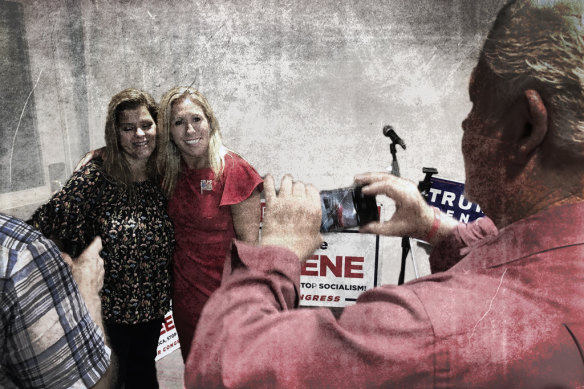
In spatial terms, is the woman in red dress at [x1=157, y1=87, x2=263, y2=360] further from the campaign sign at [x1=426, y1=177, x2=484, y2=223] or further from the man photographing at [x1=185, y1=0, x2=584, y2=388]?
the man photographing at [x1=185, y1=0, x2=584, y2=388]

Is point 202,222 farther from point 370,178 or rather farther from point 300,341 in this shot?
point 300,341

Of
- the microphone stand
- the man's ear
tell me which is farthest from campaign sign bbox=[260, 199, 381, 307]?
the man's ear

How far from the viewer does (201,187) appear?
1.02 meters

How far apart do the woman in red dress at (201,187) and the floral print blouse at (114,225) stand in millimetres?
43

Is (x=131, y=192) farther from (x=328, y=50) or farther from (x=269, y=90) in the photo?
(x=328, y=50)

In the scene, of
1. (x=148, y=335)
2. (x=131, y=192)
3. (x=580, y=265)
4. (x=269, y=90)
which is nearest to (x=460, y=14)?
(x=269, y=90)

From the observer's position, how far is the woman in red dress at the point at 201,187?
0.98 m

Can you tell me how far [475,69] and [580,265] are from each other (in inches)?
11.1

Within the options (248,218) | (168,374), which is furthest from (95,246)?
(168,374)

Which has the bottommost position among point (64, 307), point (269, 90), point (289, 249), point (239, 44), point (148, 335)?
point (148, 335)

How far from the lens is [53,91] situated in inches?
37.4

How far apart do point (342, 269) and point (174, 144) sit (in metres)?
0.93

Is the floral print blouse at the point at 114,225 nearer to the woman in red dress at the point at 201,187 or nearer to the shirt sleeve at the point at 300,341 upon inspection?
the woman in red dress at the point at 201,187

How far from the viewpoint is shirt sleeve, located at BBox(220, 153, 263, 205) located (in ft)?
3.31
